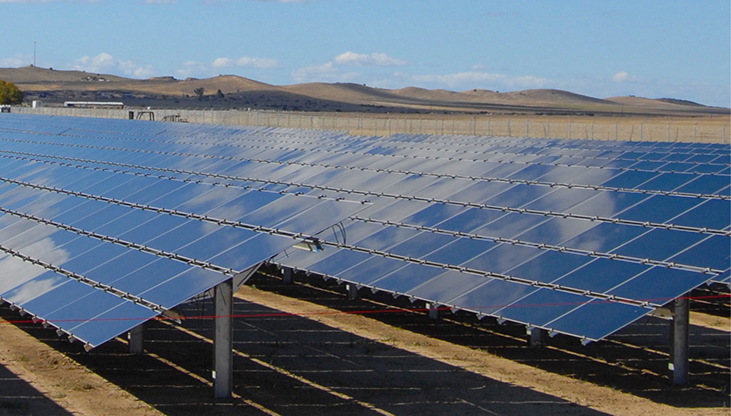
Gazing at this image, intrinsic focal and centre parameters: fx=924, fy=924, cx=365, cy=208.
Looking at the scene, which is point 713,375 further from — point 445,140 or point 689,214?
point 445,140

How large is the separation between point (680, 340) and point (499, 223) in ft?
19.2

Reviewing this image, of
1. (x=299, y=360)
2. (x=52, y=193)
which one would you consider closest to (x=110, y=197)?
(x=52, y=193)

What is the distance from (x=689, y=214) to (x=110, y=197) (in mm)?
14460

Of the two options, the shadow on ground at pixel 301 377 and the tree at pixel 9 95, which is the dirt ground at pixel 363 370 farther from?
the tree at pixel 9 95

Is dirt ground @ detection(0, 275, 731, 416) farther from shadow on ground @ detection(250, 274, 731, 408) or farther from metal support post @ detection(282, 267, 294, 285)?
metal support post @ detection(282, 267, 294, 285)

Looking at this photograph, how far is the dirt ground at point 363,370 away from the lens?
16.8 meters

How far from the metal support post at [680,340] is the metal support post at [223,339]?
841 centimetres

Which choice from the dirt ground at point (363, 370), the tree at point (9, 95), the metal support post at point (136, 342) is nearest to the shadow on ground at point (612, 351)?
the dirt ground at point (363, 370)

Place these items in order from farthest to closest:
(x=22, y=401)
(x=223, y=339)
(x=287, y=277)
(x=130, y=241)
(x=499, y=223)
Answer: (x=287, y=277) < (x=499, y=223) < (x=130, y=241) < (x=22, y=401) < (x=223, y=339)

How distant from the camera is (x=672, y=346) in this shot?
18.1m

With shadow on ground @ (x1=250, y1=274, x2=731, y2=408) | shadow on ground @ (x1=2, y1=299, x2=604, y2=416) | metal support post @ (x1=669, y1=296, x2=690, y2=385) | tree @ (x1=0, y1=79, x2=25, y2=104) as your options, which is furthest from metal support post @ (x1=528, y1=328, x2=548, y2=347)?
tree @ (x1=0, y1=79, x2=25, y2=104)

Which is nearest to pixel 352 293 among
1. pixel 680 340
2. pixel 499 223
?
pixel 499 223

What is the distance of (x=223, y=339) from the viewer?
53.2ft

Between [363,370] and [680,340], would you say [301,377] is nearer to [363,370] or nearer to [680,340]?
[363,370]
